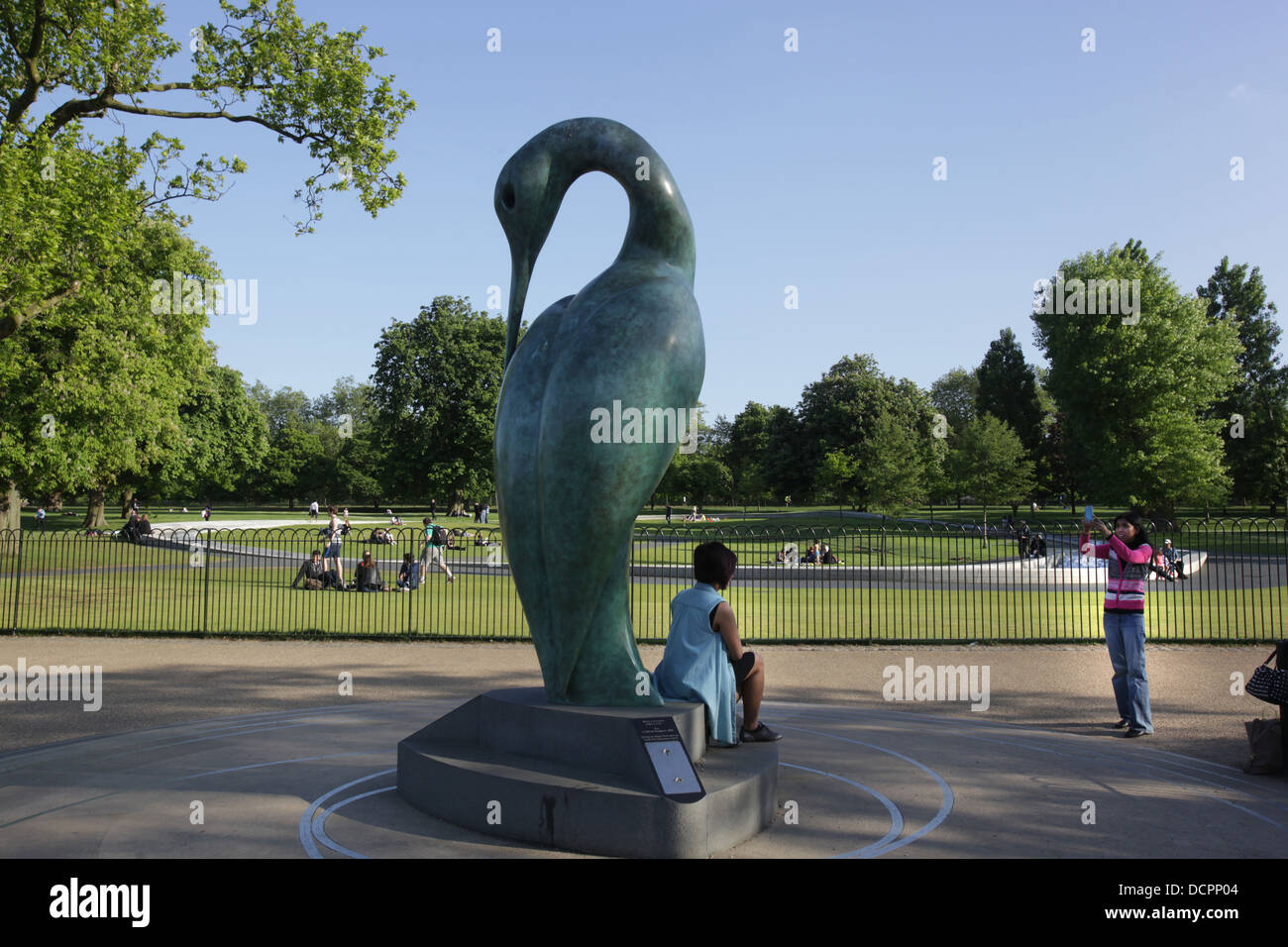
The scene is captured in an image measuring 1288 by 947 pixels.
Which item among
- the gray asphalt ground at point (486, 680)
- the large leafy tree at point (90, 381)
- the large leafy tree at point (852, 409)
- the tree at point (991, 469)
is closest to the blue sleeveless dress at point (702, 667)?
the gray asphalt ground at point (486, 680)

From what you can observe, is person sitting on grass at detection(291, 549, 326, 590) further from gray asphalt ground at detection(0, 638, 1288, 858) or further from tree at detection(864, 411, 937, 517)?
tree at detection(864, 411, 937, 517)

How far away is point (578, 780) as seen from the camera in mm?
5254

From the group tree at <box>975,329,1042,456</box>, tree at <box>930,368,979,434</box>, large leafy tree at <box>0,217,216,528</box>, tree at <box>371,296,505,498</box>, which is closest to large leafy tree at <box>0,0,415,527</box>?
large leafy tree at <box>0,217,216,528</box>

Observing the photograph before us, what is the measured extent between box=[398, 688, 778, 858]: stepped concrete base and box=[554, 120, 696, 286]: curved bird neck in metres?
3.37

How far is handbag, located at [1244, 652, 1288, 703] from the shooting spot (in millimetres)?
6891

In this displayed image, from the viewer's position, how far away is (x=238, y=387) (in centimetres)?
6334

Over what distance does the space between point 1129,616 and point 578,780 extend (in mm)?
6103

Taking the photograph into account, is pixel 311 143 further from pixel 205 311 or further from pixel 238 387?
pixel 238 387

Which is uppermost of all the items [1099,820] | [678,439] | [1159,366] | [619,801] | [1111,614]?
[1159,366]

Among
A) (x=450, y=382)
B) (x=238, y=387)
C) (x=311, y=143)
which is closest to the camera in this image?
(x=311, y=143)

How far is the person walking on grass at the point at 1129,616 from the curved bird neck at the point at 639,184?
5.14 m

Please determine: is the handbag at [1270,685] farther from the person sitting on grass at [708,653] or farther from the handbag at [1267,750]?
the person sitting on grass at [708,653]
